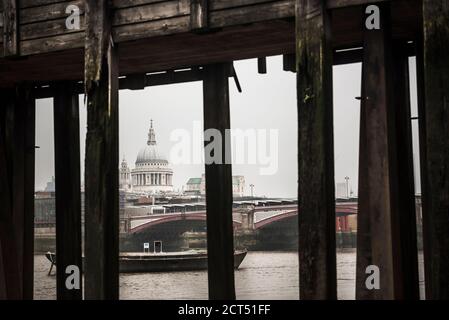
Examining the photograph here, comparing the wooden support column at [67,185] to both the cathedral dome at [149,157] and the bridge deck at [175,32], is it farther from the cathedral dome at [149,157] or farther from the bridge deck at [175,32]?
the cathedral dome at [149,157]

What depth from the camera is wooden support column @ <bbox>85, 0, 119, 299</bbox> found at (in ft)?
30.0

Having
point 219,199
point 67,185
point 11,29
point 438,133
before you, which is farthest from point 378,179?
point 67,185

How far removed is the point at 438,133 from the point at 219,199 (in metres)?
4.75

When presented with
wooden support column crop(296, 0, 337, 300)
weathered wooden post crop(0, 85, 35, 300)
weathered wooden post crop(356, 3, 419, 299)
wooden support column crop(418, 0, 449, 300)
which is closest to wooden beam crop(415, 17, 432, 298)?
weathered wooden post crop(356, 3, 419, 299)

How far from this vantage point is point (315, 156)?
313 inches

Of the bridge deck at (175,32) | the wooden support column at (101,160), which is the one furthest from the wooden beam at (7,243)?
the wooden support column at (101,160)

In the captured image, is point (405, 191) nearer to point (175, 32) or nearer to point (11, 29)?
point (175, 32)

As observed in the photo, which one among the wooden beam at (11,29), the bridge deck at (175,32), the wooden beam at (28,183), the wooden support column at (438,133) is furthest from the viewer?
the wooden beam at (28,183)

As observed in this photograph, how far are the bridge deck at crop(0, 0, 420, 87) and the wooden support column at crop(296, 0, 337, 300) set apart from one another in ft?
1.20

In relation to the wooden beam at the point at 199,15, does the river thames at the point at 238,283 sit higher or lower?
lower

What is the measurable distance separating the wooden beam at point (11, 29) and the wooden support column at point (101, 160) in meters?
1.37

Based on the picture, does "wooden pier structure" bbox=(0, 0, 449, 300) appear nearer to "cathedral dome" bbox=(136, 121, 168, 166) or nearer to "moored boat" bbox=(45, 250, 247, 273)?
"moored boat" bbox=(45, 250, 247, 273)

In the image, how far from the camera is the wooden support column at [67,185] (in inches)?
499
